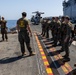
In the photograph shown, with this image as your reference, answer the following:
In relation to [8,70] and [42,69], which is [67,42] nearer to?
[42,69]

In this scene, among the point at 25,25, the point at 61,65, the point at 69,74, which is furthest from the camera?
the point at 25,25

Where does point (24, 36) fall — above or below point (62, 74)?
above

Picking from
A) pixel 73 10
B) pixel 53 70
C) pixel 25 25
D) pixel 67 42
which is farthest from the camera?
pixel 73 10

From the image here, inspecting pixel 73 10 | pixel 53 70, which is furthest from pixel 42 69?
pixel 73 10

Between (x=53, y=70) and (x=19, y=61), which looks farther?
(x=19, y=61)

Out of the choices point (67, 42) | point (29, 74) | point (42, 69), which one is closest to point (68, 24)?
point (67, 42)

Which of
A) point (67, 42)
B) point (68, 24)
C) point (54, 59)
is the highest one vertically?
point (68, 24)

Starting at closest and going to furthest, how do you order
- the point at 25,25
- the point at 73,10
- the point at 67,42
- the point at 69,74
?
1. the point at 69,74
2. the point at 67,42
3. the point at 25,25
4. the point at 73,10

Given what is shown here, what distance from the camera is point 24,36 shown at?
12.0 metres

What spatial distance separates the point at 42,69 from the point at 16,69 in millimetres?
974

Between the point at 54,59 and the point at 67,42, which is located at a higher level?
the point at 67,42

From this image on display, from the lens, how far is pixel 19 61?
35.7 feet

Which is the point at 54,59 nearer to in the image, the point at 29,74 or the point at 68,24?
the point at 68,24

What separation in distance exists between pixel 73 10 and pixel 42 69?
91.2 meters
